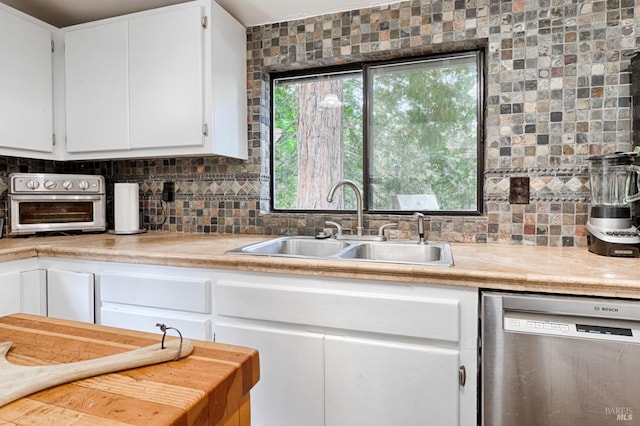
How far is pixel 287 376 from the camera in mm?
1396

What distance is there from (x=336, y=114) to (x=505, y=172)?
0.99 meters

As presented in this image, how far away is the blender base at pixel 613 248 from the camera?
137 cm

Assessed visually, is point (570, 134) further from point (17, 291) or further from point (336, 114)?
point (17, 291)

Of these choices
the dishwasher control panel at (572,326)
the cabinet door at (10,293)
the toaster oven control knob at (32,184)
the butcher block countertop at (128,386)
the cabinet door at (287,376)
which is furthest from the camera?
the toaster oven control knob at (32,184)

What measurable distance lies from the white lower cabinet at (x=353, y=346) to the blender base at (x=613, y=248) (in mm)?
663

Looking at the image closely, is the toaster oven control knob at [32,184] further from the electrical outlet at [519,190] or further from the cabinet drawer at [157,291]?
the electrical outlet at [519,190]

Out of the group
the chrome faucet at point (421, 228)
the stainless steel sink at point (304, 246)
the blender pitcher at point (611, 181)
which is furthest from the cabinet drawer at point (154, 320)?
the blender pitcher at point (611, 181)

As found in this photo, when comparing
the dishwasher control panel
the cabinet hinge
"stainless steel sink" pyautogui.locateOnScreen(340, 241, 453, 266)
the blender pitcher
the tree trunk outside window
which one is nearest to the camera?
the dishwasher control panel

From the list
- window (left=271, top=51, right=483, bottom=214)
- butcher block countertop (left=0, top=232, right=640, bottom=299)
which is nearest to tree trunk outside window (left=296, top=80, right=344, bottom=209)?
window (left=271, top=51, right=483, bottom=214)

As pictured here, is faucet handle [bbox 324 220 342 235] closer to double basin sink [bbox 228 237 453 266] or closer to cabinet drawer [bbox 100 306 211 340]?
double basin sink [bbox 228 237 453 266]

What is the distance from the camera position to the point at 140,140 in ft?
6.80

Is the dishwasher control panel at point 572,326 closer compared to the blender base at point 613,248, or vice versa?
the dishwasher control panel at point 572,326

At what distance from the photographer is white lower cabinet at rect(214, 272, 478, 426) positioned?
122 cm

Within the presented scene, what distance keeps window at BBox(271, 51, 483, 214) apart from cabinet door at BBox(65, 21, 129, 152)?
34.0 inches
